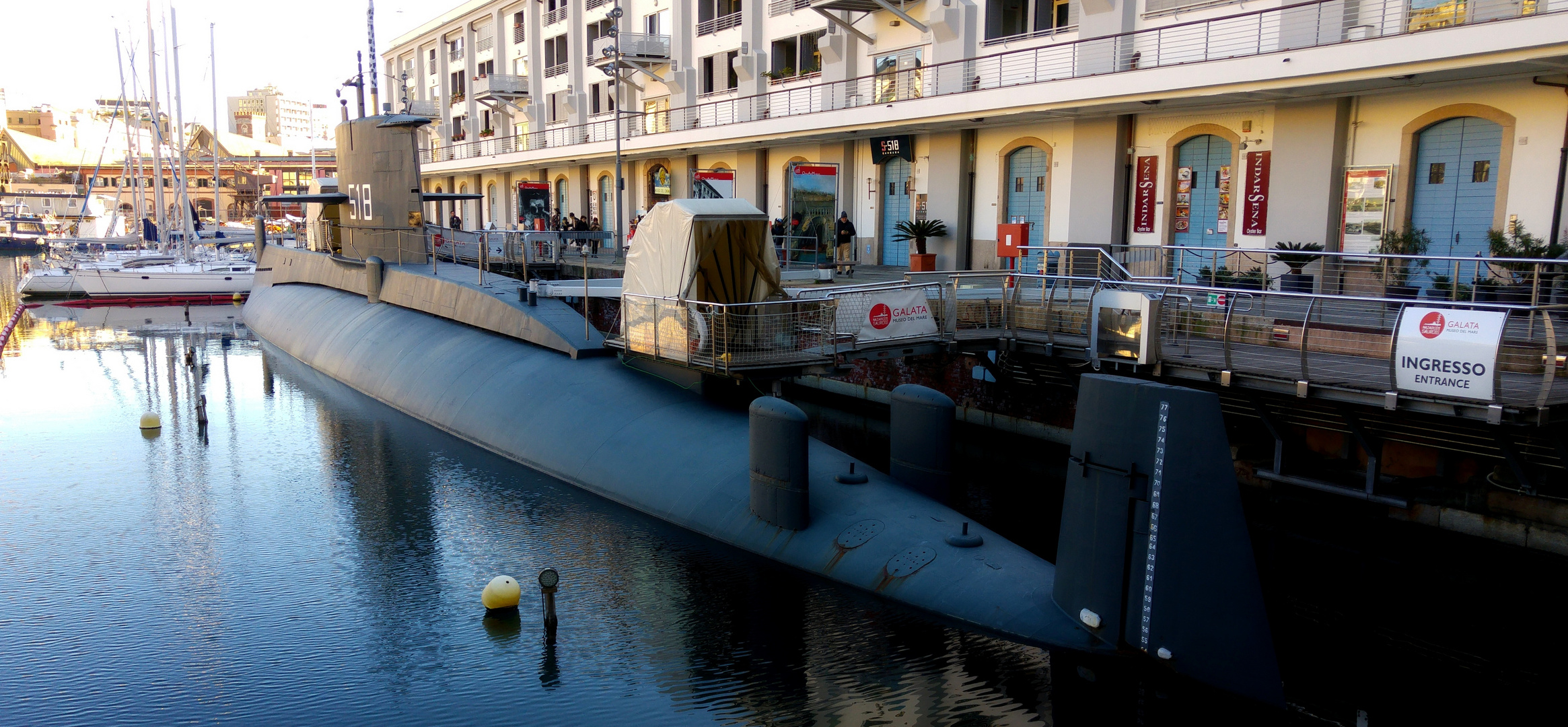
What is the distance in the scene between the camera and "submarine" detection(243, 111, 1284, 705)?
848cm

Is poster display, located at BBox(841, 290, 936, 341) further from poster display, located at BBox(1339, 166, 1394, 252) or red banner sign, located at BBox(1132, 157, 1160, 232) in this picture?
red banner sign, located at BBox(1132, 157, 1160, 232)

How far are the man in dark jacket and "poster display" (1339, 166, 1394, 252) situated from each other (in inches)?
511

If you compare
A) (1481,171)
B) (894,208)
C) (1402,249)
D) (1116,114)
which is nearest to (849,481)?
(1402,249)

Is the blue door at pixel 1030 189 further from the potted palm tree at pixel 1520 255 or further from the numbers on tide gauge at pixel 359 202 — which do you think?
the numbers on tide gauge at pixel 359 202

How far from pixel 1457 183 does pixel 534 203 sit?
3309 centimetres

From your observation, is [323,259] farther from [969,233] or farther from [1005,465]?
[1005,465]

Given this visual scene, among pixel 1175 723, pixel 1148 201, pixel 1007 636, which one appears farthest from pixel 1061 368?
pixel 1148 201

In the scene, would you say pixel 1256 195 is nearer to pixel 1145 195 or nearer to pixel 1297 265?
pixel 1145 195

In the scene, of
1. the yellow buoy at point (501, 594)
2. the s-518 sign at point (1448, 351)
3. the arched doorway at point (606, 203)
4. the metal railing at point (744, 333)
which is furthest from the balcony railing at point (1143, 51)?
the arched doorway at point (606, 203)

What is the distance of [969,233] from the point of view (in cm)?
2877

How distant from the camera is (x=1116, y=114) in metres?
23.6

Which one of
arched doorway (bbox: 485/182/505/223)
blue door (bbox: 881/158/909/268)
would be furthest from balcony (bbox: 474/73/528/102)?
blue door (bbox: 881/158/909/268)

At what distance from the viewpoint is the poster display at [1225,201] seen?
2197 cm

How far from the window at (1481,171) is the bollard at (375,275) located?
896 inches
